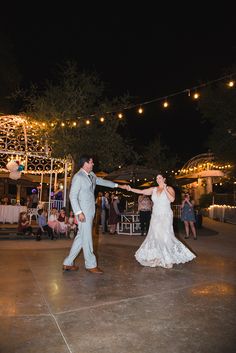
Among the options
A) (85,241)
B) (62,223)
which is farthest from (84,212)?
(62,223)

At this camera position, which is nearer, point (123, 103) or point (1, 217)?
point (1, 217)

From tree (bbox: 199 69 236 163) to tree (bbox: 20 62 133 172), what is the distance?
8006 millimetres

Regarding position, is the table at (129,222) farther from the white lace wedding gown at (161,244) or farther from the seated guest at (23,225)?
the white lace wedding gown at (161,244)

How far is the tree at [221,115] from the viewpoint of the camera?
18755 millimetres

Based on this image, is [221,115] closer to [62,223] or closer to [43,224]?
[62,223]

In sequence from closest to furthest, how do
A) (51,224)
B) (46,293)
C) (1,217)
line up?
(46,293) → (51,224) → (1,217)

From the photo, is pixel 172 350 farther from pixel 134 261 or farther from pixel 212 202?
pixel 212 202

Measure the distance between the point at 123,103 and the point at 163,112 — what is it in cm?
2241

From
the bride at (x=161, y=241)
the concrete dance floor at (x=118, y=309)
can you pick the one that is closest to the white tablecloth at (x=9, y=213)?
the concrete dance floor at (x=118, y=309)

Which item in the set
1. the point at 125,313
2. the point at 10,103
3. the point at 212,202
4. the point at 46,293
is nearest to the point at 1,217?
the point at 46,293

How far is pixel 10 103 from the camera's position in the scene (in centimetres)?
2288

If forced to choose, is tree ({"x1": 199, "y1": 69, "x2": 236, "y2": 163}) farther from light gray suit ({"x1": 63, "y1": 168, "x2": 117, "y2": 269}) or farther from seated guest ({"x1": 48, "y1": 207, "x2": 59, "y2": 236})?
light gray suit ({"x1": 63, "y1": 168, "x2": 117, "y2": 269})

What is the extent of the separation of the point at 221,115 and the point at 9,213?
13409mm

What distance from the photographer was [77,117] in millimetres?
12531
